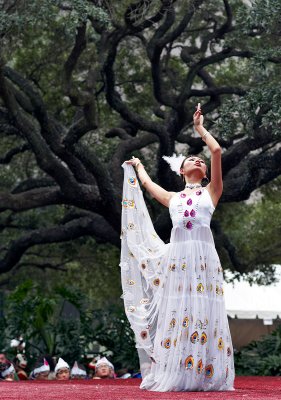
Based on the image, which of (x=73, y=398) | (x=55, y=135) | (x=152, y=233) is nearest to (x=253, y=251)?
(x=55, y=135)

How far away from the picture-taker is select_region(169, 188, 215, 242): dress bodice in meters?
9.48

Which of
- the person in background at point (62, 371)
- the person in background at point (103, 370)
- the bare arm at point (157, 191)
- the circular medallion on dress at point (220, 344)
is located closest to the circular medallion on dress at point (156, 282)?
the bare arm at point (157, 191)

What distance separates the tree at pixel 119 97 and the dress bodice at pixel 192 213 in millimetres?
6637

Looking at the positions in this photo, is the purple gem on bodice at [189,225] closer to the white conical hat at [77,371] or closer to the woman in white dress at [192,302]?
the woman in white dress at [192,302]

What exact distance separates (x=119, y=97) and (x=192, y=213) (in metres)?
11.2

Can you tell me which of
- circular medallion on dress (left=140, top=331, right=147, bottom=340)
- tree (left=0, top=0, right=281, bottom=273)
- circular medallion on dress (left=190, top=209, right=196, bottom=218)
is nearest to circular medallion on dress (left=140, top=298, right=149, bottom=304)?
circular medallion on dress (left=140, top=331, right=147, bottom=340)

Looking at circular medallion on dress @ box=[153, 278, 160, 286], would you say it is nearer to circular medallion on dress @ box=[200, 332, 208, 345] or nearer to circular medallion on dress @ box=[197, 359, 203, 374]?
circular medallion on dress @ box=[200, 332, 208, 345]

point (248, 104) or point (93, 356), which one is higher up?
point (248, 104)

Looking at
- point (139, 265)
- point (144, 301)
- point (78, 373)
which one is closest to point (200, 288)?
point (144, 301)

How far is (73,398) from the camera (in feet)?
27.2

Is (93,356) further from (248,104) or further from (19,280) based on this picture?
(19,280)

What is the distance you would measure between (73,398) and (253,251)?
17604mm

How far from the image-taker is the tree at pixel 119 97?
16.8m

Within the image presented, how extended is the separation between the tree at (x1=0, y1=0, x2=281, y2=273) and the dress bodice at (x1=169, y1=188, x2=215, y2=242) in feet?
21.8
